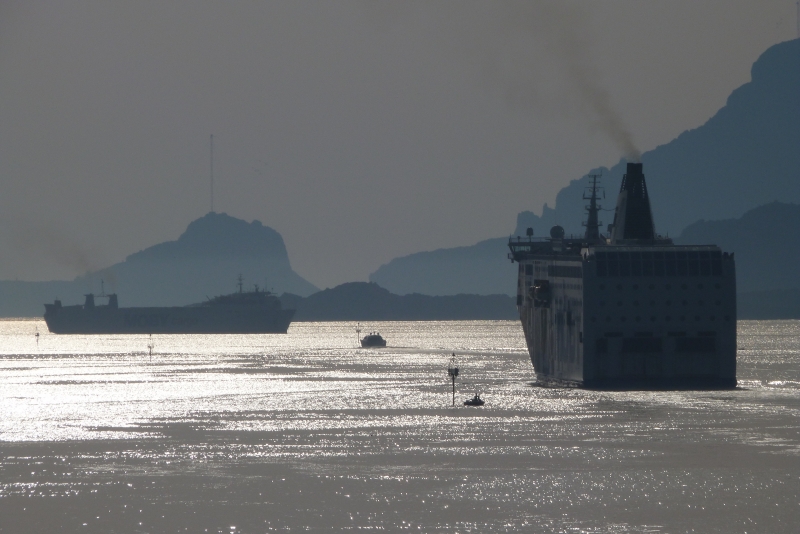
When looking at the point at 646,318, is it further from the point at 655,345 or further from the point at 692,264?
the point at 692,264

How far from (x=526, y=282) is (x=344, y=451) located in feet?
160

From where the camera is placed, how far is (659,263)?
84750mm

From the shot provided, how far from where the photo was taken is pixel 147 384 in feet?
362

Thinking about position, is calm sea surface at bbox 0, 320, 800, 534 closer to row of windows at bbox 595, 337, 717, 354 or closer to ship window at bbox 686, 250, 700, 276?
row of windows at bbox 595, 337, 717, 354

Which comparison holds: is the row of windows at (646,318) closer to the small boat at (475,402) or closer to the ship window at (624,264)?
the ship window at (624,264)

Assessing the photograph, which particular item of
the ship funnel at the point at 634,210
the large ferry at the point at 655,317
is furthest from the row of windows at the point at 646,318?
the ship funnel at the point at 634,210

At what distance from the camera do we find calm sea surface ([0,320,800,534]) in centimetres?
4391

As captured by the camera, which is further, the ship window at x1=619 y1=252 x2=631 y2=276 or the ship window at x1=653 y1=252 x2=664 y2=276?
the ship window at x1=619 y1=252 x2=631 y2=276

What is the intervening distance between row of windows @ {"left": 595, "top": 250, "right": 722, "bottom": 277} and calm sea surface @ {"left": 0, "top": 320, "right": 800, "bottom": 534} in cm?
823

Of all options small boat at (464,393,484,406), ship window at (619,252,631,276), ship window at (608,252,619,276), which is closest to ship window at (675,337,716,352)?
ship window at (619,252,631,276)

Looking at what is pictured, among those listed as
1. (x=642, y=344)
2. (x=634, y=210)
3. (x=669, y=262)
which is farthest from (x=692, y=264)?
(x=634, y=210)

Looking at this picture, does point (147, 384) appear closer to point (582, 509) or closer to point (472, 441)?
point (472, 441)

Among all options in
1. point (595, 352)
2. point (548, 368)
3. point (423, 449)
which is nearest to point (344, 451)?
point (423, 449)

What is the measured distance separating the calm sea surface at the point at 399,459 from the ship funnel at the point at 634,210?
43.0ft
